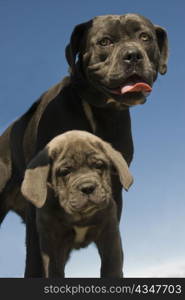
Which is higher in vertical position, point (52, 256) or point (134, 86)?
point (134, 86)

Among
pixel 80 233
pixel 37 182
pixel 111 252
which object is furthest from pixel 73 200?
pixel 111 252

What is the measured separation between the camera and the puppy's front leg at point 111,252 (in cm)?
561

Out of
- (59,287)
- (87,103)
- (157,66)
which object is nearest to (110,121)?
(87,103)

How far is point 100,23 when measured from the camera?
6.87 metres

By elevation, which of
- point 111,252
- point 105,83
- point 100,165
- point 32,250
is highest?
point 105,83

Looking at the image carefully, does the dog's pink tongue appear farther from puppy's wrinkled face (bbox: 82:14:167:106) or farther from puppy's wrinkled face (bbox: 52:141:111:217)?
puppy's wrinkled face (bbox: 52:141:111:217)

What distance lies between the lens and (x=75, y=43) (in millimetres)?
7059

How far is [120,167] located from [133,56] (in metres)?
1.27

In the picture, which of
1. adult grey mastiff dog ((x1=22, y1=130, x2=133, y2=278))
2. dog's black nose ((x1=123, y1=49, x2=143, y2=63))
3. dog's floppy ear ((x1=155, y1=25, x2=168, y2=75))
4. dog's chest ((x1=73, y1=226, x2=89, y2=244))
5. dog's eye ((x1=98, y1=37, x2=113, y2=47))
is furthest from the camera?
dog's floppy ear ((x1=155, y1=25, x2=168, y2=75))

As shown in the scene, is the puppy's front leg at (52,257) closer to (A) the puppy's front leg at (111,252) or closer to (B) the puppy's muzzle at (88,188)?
(A) the puppy's front leg at (111,252)

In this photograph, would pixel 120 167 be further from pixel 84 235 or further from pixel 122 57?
pixel 122 57

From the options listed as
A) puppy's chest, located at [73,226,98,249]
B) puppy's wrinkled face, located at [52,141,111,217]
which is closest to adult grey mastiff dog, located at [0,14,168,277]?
puppy's chest, located at [73,226,98,249]

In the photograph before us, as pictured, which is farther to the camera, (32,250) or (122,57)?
(32,250)

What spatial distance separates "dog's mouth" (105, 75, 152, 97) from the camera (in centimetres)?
638
